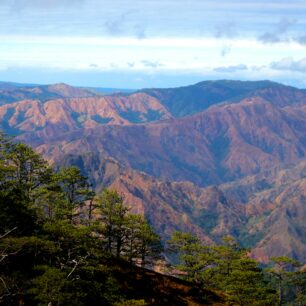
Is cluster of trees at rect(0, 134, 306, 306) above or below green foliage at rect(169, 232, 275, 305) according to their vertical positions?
above

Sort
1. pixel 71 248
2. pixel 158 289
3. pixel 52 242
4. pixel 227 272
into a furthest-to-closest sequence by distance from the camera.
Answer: pixel 227 272, pixel 158 289, pixel 71 248, pixel 52 242

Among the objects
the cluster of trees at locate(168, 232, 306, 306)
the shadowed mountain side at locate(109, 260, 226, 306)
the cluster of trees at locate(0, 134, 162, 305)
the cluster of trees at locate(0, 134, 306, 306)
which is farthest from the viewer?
the cluster of trees at locate(168, 232, 306, 306)

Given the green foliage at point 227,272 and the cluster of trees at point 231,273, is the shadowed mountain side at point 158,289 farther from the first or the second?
the green foliage at point 227,272

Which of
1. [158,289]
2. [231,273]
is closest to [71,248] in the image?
[158,289]

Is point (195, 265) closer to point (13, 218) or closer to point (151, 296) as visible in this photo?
point (151, 296)

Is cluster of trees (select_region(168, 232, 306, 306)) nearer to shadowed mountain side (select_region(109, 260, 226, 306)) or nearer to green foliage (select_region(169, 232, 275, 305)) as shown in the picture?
green foliage (select_region(169, 232, 275, 305))

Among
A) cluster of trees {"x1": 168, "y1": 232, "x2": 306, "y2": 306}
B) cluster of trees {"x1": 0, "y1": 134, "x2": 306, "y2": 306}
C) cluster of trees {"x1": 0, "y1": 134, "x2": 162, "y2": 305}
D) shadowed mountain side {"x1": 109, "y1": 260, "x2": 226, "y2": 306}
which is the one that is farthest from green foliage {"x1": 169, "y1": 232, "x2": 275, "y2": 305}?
cluster of trees {"x1": 0, "y1": 134, "x2": 162, "y2": 305}

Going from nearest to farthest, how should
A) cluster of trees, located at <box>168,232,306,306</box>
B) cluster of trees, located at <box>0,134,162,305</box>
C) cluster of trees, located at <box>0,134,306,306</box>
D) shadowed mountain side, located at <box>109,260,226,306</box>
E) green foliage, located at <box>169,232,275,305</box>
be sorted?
cluster of trees, located at <box>0,134,162,305</box> → cluster of trees, located at <box>0,134,306,306</box> → shadowed mountain side, located at <box>109,260,226,306</box> → green foliage, located at <box>169,232,275,305</box> → cluster of trees, located at <box>168,232,306,306</box>

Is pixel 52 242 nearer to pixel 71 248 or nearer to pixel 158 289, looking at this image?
pixel 71 248

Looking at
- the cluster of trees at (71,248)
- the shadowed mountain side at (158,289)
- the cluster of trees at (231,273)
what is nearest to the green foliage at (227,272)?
the cluster of trees at (231,273)
